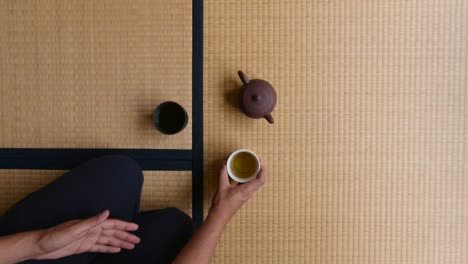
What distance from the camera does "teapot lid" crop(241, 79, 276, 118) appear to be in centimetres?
104

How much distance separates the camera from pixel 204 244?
0.96m

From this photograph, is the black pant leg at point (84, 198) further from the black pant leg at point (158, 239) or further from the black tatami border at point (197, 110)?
the black tatami border at point (197, 110)

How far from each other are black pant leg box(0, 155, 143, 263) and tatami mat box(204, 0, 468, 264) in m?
0.25

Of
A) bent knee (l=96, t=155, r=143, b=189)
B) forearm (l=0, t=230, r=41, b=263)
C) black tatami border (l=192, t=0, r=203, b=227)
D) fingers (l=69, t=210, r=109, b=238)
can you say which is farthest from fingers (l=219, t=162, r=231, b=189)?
forearm (l=0, t=230, r=41, b=263)

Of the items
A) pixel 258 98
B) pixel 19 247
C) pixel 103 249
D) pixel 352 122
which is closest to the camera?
pixel 19 247

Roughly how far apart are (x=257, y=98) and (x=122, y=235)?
0.50 m

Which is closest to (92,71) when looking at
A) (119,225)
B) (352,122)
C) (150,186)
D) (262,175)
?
(150,186)

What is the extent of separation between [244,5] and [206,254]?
2.35 feet

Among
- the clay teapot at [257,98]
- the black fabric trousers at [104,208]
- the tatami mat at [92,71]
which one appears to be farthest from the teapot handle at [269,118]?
the black fabric trousers at [104,208]

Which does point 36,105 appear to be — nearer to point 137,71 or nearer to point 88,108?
point 88,108

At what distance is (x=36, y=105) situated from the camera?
1.17m

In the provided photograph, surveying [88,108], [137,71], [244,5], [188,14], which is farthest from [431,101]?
[88,108]

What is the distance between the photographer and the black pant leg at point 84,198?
0.92m

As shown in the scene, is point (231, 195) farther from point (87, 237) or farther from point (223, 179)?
point (87, 237)
